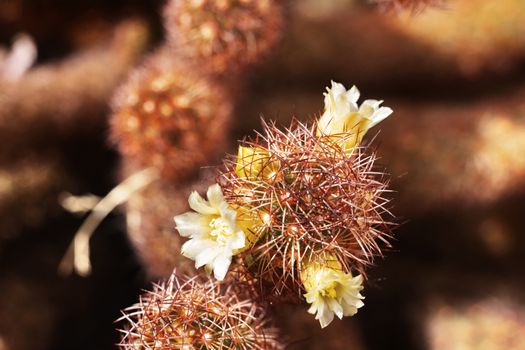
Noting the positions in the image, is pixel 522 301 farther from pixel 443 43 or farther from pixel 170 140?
pixel 170 140

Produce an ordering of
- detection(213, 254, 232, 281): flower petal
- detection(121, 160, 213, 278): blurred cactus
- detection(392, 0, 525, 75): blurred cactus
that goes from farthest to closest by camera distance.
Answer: detection(392, 0, 525, 75): blurred cactus → detection(121, 160, 213, 278): blurred cactus → detection(213, 254, 232, 281): flower petal

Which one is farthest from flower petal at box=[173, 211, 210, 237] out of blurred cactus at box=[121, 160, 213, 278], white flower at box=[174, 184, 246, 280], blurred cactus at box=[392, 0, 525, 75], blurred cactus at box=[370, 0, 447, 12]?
blurred cactus at box=[392, 0, 525, 75]

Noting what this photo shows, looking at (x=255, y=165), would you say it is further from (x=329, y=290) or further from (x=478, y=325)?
(x=478, y=325)

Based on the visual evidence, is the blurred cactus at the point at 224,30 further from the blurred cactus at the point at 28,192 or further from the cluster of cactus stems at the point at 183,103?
the blurred cactus at the point at 28,192

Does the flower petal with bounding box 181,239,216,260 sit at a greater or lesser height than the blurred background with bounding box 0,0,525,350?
lesser

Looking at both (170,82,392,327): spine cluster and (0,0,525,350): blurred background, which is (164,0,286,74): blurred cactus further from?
(170,82,392,327): spine cluster

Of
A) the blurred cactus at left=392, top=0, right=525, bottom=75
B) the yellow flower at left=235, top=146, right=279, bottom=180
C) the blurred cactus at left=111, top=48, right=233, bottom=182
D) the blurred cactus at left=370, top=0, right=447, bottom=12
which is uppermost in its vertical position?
the blurred cactus at left=392, top=0, right=525, bottom=75
